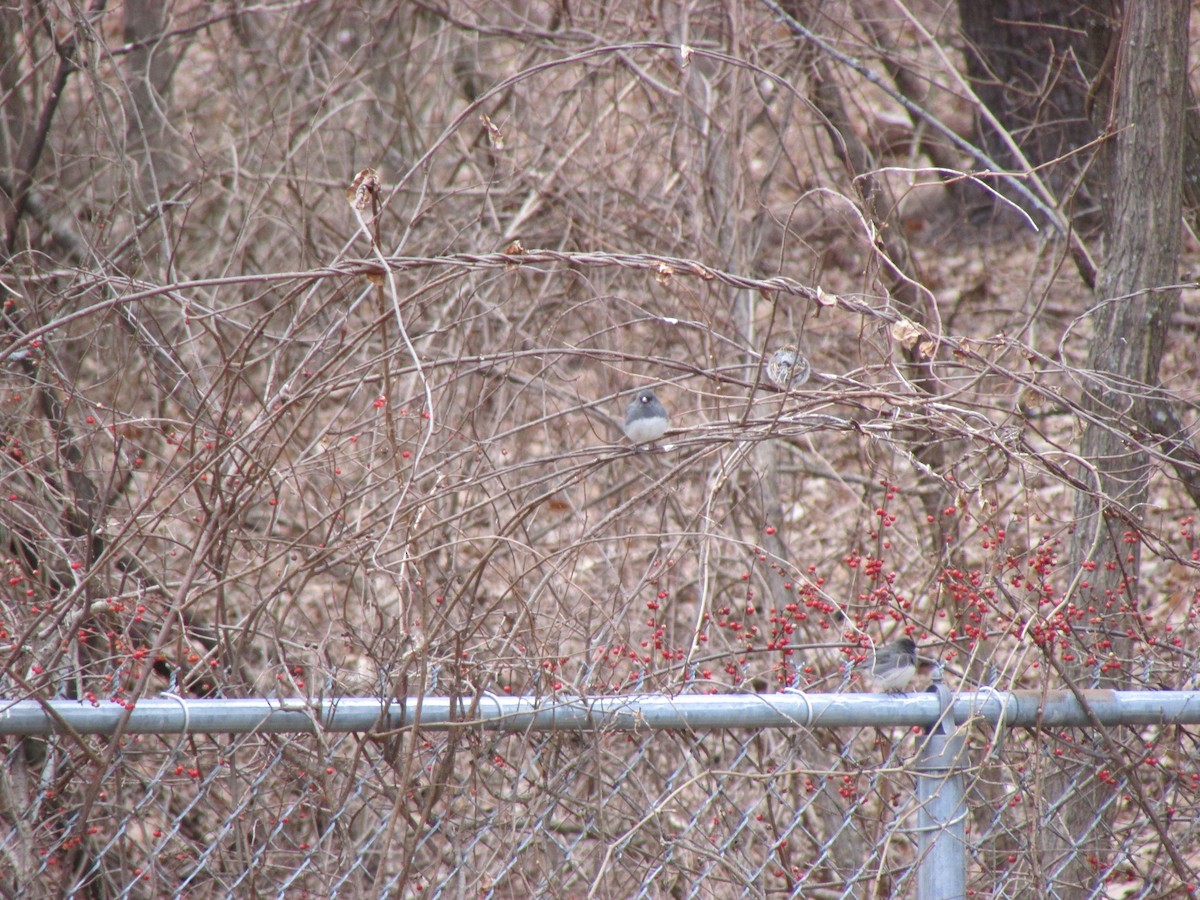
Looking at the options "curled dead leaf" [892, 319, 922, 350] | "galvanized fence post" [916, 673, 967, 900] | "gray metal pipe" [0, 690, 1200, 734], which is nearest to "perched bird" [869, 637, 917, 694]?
"gray metal pipe" [0, 690, 1200, 734]

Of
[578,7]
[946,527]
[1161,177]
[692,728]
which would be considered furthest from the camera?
[578,7]

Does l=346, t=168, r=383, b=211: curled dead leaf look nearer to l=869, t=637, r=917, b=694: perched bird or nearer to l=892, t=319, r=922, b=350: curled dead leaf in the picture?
l=892, t=319, r=922, b=350: curled dead leaf

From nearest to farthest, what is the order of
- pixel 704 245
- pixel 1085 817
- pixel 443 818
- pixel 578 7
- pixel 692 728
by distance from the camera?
pixel 692 728
pixel 443 818
pixel 1085 817
pixel 704 245
pixel 578 7

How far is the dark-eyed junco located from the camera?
3891 mm

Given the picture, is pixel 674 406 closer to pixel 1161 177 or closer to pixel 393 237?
pixel 393 237

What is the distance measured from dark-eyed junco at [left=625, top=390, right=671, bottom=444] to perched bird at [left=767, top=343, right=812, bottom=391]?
93 cm

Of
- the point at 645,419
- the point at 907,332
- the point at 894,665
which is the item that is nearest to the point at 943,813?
the point at 894,665

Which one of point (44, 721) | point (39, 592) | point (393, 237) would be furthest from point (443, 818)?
point (393, 237)

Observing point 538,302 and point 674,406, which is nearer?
point 538,302

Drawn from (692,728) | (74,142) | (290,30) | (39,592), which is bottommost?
(39,592)

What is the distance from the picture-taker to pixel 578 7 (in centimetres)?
548

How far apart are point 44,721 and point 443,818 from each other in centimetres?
70

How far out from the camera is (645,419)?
3.94 metres

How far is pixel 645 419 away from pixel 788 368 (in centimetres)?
122
